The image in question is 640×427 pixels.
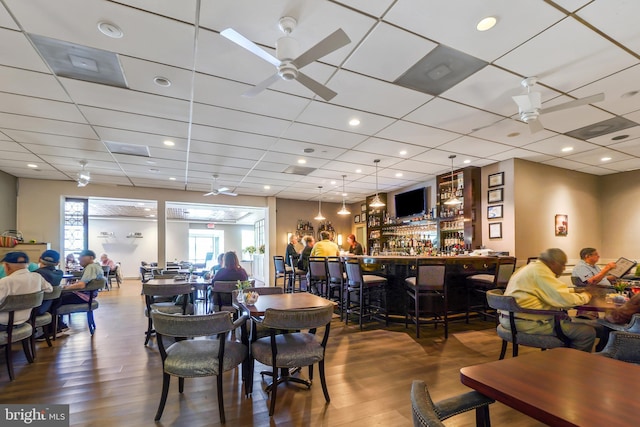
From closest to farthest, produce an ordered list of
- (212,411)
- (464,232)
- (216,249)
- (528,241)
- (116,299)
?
(212,411) → (528,241) → (464,232) → (116,299) → (216,249)

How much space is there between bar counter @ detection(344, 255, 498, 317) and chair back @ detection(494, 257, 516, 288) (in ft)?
0.61

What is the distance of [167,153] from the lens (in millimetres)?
5840

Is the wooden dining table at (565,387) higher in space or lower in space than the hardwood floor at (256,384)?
higher

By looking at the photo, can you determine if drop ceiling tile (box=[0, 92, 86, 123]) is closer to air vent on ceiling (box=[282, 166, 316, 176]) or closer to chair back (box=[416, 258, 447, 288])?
air vent on ceiling (box=[282, 166, 316, 176])

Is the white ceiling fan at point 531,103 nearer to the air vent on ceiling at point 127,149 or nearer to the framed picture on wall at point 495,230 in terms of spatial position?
the framed picture on wall at point 495,230

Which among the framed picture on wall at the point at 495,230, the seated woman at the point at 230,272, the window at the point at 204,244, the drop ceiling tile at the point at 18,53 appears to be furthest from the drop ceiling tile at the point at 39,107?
the window at the point at 204,244

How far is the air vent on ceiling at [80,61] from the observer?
2.73 m

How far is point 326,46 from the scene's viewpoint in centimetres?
226

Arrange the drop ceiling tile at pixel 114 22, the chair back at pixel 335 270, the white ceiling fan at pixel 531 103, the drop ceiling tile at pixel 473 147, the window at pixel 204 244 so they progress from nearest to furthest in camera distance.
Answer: the drop ceiling tile at pixel 114 22, the white ceiling fan at pixel 531 103, the drop ceiling tile at pixel 473 147, the chair back at pixel 335 270, the window at pixel 204 244

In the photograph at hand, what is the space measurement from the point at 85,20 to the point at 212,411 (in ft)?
10.8

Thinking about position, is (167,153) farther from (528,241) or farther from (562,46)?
(528,241)

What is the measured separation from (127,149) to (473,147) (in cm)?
629

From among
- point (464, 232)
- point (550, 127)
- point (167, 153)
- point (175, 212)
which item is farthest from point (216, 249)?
point (550, 127)

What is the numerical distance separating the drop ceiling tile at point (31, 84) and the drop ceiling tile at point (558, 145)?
691cm
